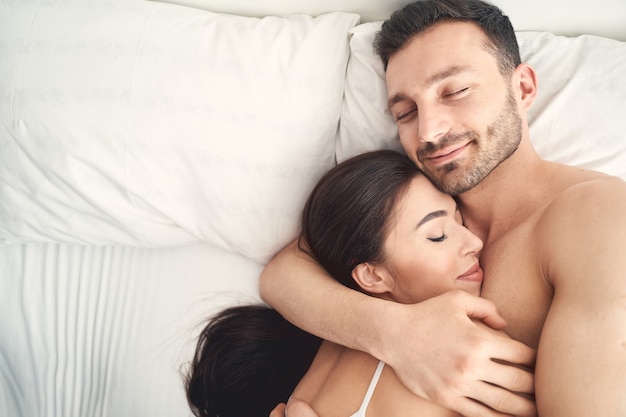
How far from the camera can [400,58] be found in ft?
4.21

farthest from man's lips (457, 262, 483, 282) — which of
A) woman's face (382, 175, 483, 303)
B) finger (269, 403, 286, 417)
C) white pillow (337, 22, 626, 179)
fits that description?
finger (269, 403, 286, 417)

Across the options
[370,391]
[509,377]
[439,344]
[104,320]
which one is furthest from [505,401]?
[104,320]

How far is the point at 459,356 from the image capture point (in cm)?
100

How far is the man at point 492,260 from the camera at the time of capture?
91 cm

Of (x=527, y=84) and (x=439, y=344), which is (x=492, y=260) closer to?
(x=439, y=344)

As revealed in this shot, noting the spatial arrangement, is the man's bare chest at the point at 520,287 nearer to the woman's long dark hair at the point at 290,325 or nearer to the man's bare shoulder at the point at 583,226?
the man's bare shoulder at the point at 583,226

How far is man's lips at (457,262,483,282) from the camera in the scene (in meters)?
1.21

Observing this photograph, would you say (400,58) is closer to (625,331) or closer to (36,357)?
(625,331)

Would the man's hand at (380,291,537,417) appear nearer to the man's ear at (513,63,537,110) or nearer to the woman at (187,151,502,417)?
the woman at (187,151,502,417)

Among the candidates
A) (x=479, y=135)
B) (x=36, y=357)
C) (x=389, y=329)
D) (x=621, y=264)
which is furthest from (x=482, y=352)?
(x=36, y=357)

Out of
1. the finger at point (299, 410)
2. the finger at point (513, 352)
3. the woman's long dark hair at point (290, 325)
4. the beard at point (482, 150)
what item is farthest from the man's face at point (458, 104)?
the finger at point (299, 410)

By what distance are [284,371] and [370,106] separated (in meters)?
0.82

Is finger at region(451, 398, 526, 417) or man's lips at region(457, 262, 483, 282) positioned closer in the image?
finger at region(451, 398, 526, 417)

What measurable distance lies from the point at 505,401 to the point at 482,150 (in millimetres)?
573
